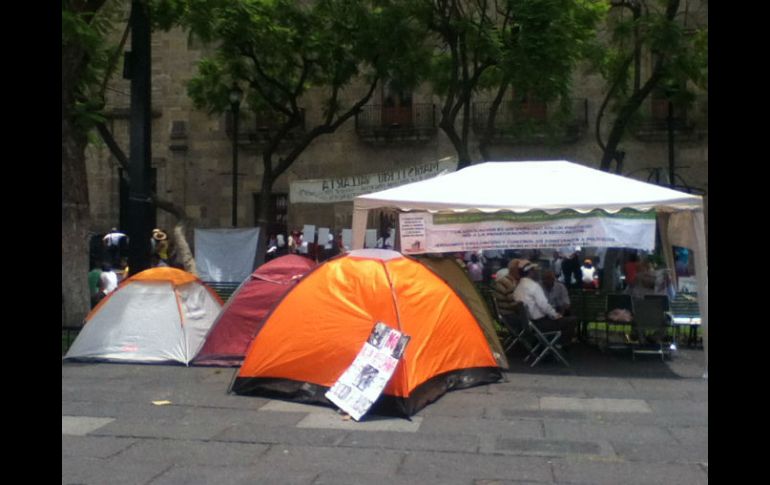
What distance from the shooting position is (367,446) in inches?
297

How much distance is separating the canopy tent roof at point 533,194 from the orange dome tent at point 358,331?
1.65 metres

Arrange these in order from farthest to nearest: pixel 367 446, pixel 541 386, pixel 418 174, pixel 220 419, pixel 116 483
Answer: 1. pixel 418 174
2. pixel 541 386
3. pixel 220 419
4. pixel 367 446
5. pixel 116 483

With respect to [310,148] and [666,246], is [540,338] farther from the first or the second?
[310,148]

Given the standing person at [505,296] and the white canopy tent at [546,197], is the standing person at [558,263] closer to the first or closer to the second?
the white canopy tent at [546,197]

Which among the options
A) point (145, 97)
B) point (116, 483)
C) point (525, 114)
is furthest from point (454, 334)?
point (525, 114)

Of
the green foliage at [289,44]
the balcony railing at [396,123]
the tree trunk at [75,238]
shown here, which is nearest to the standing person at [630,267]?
the green foliage at [289,44]

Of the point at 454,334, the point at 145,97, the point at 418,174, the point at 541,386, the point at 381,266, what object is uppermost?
the point at 145,97

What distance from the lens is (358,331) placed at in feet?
30.6

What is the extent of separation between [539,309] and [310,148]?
52.5ft

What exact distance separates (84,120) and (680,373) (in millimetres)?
9747

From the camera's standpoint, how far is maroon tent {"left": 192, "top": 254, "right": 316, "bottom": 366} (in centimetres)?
1168

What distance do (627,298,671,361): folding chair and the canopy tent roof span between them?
1.55 meters

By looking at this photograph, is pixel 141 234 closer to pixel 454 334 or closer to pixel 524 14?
pixel 454 334

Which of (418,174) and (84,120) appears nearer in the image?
(84,120)
